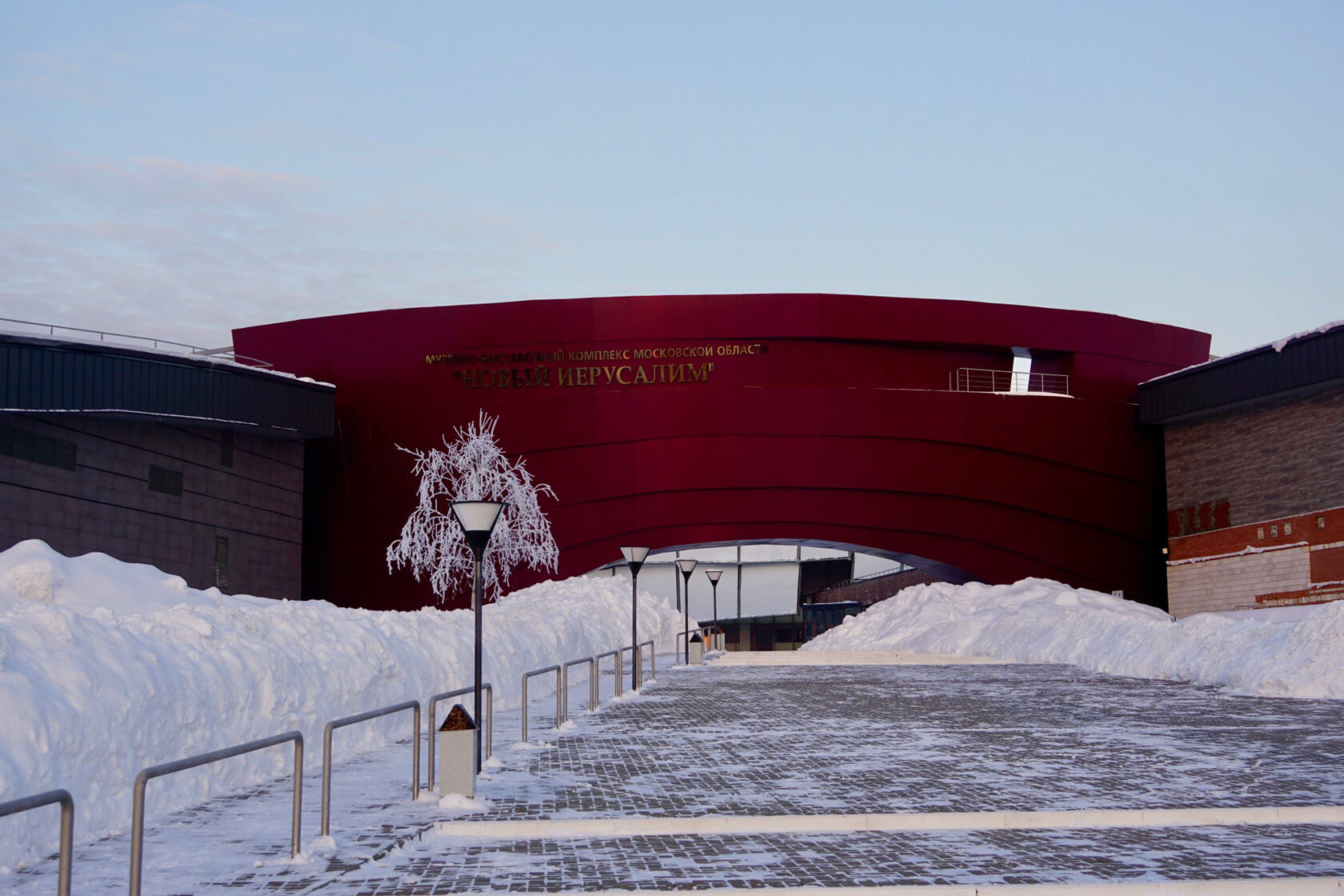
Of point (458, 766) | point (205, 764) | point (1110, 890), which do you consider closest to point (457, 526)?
point (458, 766)

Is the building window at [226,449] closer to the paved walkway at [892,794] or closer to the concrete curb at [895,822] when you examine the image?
the paved walkway at [892,794]

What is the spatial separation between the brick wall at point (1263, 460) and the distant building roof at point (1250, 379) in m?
0.53

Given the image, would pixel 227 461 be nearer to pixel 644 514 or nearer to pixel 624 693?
pixel 644 514

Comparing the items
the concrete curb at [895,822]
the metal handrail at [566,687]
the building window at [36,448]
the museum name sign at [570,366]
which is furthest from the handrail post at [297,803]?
the museum name sign at [570,366]

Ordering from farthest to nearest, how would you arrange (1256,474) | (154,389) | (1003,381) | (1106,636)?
(1003,381), (1256,474), (154,389), (1106,636)

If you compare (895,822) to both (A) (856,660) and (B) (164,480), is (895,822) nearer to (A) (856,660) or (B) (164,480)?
(A) (856,660)

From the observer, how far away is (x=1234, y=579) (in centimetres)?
4247

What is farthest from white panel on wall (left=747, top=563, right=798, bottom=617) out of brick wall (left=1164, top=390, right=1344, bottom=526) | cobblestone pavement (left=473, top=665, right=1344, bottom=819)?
cobblestone pavement (left=473, top=665, right=1344, bottom=819)

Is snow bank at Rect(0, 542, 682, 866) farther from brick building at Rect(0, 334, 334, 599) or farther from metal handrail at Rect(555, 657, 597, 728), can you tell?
brick building at Rect(0, 334, 334, 599)

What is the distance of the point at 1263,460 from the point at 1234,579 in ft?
14.2

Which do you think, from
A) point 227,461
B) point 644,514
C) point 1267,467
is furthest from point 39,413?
point 1267,467

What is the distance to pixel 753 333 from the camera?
153ft

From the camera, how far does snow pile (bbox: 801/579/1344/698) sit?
20.8 m

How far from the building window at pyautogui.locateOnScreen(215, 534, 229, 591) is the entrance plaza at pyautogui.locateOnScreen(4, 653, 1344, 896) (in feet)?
83.3
